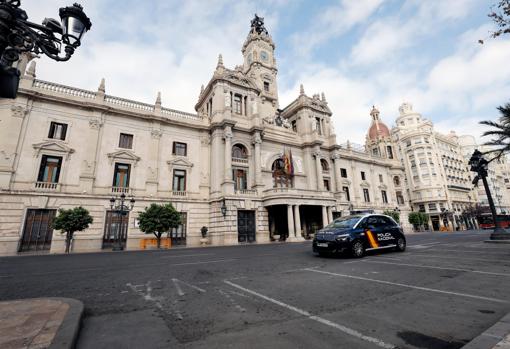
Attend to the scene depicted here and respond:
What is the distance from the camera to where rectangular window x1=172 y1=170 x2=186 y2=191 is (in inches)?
920

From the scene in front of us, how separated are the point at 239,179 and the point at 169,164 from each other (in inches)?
290

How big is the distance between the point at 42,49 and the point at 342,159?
122ft

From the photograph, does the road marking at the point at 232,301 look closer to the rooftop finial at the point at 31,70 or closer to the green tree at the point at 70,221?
the green tree at the point at 70,221

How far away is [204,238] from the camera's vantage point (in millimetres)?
22188

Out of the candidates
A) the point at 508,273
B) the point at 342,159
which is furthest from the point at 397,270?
the point at 342,159

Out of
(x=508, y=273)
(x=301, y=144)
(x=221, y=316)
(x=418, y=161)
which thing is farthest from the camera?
(x=418, y=161)

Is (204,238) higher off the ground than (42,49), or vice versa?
(42,49)

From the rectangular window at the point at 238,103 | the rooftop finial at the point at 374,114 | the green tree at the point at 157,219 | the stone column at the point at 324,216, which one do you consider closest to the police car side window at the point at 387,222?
the green tree at the point at 157,219

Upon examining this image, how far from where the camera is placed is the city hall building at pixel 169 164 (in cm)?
1778

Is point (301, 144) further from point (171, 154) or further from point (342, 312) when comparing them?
point (342, 312)

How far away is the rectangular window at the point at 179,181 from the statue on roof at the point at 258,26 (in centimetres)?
2913

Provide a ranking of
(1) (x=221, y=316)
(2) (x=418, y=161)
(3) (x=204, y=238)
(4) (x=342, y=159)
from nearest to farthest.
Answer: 1. (1) (x=221, y=316)
2. (3) (x=204, y=238)
3. (4) (x=342, y=159)
4. (2) (x=418, y=161)

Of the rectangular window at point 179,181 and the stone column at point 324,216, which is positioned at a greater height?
the rectangular window at point 179,181

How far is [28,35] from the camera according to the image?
128 inches
